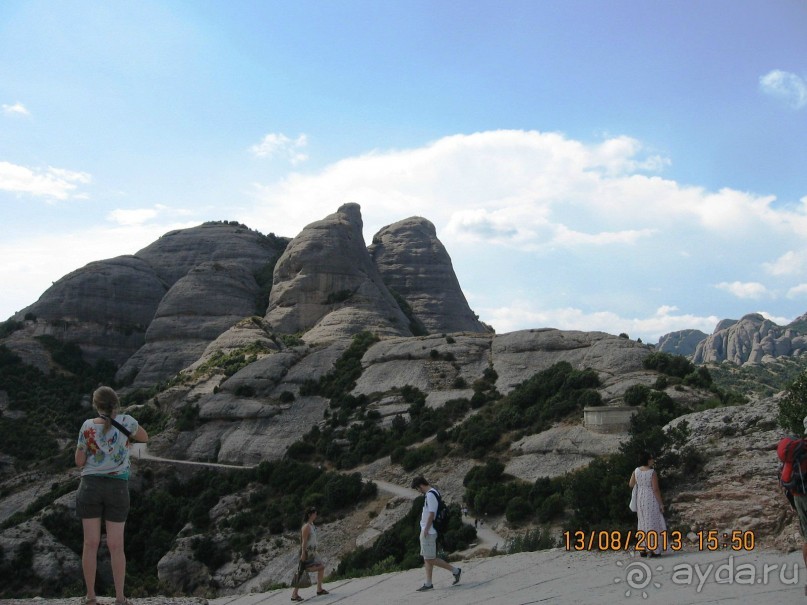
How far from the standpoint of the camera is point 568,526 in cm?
1345

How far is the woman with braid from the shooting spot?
8070 mm

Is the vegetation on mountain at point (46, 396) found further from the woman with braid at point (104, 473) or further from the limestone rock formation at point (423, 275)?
the woman with braid at point (104, 473)

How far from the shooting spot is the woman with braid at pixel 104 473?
8070 mm

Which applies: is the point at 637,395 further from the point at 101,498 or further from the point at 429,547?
the point at 101,498

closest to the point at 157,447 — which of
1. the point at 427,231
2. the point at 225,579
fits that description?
the point at 225,579

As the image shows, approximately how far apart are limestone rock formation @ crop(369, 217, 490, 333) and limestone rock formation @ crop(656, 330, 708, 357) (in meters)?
97.7

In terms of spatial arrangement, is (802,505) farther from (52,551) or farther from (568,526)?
(52,551)

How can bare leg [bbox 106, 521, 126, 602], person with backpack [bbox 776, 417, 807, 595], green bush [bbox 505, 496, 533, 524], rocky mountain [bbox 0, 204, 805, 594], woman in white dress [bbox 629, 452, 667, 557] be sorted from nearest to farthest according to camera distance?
bare leg [bbox 106, 521, 126, 602]
person with backpack [bbox 776, 417, 807, 595]
woman in white dress [bbox 629, 452, 667, 557]
green bush [bbox 505, 496, 533, 524]
rocky mountain [bbox 0, 204, 805, 594]

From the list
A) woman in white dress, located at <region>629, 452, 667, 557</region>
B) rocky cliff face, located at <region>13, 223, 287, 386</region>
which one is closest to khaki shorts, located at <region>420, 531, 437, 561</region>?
woman in white dress, located at <region>629, 452, 667, 557</region>

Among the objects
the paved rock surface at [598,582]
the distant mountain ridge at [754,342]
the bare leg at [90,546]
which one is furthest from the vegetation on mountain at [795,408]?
the distant mountain ridge at [754,342]

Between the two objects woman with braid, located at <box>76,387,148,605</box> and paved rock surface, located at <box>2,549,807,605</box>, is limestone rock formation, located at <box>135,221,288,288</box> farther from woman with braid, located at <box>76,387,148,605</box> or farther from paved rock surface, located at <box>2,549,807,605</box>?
woman with braid, located at <box>76,387,148,605</box>

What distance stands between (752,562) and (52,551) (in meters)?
31.1

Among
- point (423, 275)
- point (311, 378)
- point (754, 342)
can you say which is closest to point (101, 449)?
point (311, 378)

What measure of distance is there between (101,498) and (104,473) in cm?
27
